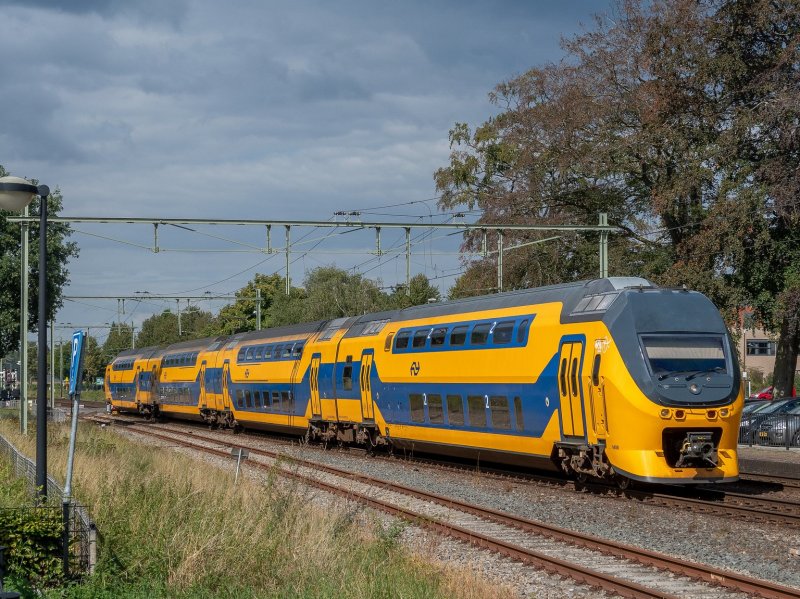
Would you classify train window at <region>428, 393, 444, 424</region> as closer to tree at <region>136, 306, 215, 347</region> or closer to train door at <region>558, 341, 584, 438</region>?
train door at <region>558, 341, 584, 438</region>

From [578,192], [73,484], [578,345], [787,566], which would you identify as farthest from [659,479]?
[578,192]

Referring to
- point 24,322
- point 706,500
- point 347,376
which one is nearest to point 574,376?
point 706,500

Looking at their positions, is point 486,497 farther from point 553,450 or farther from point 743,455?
point 743,455

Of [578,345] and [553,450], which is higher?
[578,345]

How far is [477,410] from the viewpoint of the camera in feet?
69.9

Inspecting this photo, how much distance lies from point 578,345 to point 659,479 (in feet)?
8.90

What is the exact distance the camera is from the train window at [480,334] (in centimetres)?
2102

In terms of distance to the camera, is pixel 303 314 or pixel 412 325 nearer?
pixel 412 325

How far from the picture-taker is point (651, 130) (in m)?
36.5

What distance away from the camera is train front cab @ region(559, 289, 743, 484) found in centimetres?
1627

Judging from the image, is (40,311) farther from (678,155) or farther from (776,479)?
(678,155)

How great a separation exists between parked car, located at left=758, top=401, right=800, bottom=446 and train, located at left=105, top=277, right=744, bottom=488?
10407 mm

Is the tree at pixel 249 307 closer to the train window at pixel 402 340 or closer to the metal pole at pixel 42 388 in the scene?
the train window at pixel 402 340

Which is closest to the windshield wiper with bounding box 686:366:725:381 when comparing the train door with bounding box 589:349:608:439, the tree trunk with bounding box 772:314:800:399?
the train door with bounding box 589:349:608:439
